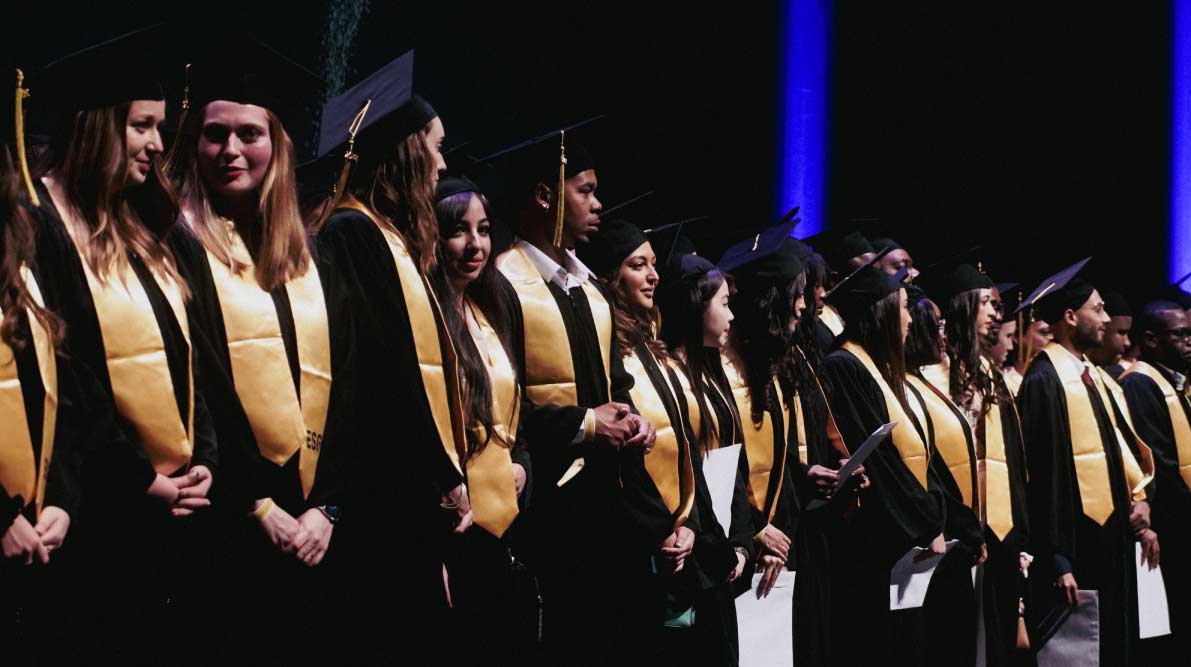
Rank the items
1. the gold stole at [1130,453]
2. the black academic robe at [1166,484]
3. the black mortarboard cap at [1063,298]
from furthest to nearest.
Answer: the black academic robe at [1166,484], the black mortarboard cap at [1063,298], the gold stole at [1130,453]

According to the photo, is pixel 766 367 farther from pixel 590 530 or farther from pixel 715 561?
A: pixel 590 530

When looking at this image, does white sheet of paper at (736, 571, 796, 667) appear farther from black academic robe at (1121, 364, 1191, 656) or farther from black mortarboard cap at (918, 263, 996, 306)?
black academic robe at (1121, 364, 1191, 656)

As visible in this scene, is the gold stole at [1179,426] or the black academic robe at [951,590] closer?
the black academic robe at [951,590]

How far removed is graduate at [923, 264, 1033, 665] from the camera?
19.7ft

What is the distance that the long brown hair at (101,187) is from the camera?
9.17ft

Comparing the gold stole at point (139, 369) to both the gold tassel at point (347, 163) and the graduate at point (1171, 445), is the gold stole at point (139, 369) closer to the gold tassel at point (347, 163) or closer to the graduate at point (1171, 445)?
the gold tassel at point (347, 163)

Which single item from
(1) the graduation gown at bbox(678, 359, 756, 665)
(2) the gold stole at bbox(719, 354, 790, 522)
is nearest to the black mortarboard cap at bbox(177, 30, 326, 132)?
(1) the graduation gown at bbox(678, 359, 756, 665)

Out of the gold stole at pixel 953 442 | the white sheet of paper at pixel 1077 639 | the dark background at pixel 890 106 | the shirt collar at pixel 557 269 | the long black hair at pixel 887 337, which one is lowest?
the white sheet of paper at pixel 1077 639

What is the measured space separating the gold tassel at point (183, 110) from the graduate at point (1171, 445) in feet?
18.0

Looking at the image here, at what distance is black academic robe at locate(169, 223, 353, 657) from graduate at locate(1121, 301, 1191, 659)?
531 cm

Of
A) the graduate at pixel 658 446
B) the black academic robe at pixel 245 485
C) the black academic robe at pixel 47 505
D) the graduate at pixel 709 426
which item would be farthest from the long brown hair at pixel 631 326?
the black academic robe at pixel 47 505

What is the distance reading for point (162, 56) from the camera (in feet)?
9.75

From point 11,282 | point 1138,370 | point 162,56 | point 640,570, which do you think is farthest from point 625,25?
point 11,282

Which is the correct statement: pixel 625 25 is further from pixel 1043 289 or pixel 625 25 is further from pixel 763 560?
pixel 763 560
